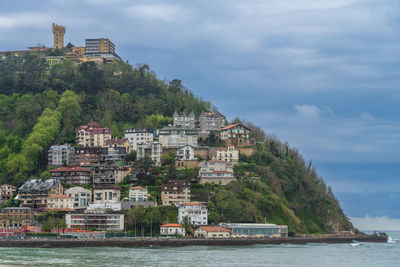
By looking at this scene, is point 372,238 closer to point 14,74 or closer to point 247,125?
point 247,125

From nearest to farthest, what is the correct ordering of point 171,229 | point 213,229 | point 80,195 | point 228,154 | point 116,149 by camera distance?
point 171,229, point 213,229, point 80,195, point 228,154, point 116,149

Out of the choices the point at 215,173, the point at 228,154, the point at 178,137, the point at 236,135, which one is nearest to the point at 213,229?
the point at 215,173

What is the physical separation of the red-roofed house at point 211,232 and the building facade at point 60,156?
112 ft

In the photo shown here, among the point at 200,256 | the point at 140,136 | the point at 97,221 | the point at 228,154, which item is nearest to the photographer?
the point at 200,256

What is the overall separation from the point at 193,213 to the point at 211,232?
4290 mm

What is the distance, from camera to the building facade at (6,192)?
393ft

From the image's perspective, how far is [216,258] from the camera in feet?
274

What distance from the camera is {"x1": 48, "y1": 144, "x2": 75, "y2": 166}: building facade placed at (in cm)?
12938

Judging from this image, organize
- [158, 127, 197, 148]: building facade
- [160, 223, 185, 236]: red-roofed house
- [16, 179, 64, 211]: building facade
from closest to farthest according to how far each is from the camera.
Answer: [160, 223, 185, 236]: red-roofed house < [16, 179, 64, 211]: building facade < [158, 127, 197, 148]: building facade

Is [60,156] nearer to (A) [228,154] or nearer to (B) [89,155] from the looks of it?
(B) [89,155]

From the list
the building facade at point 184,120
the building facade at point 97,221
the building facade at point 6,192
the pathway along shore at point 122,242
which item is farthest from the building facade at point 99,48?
the pathway along shore at point 122,242

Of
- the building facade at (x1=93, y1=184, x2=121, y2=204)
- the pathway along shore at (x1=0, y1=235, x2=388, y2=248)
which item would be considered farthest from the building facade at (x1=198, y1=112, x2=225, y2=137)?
the pathway along shore at (x1=0, y1=235, x2=388, y2=248)

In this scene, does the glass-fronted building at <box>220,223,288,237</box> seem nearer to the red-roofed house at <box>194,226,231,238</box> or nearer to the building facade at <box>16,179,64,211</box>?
the red-roofed house at <box>194,226,231,238</box>

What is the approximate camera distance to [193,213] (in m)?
109
